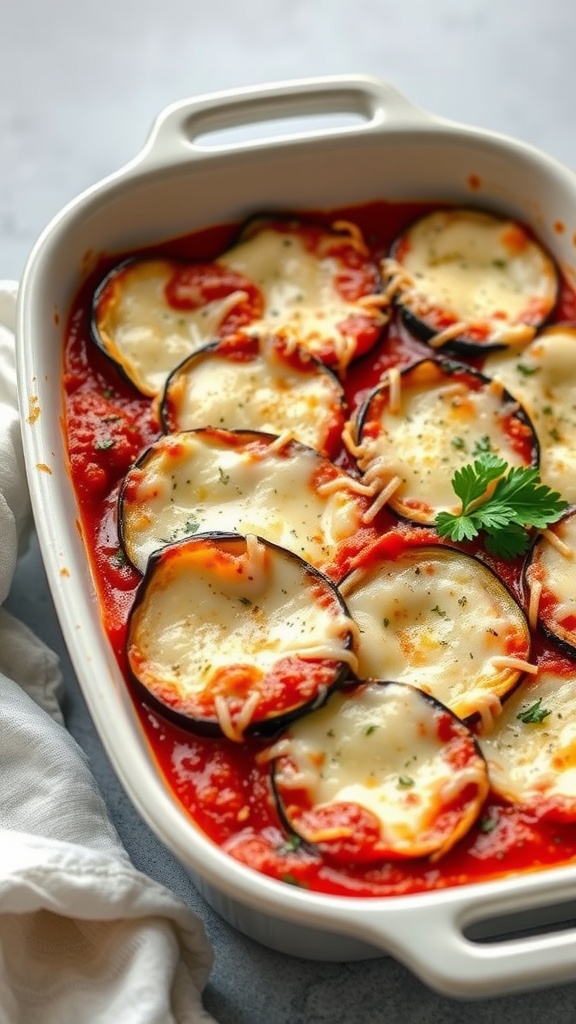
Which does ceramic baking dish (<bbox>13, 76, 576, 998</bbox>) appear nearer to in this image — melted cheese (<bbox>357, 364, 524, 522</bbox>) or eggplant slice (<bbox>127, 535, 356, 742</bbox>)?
eggplant slice (<bbox>127, 535, 356, 742</bbox>)

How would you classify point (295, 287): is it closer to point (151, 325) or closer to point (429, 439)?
point (151, 325)

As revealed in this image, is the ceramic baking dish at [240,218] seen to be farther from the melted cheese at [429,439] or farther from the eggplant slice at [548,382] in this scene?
the melted cheese at [429,439]

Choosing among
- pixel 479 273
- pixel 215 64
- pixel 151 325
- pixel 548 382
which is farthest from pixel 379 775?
pixel 215 64

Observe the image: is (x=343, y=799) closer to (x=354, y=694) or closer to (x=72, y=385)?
(x=354, y=694)

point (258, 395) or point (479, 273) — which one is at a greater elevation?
point (479, 273)

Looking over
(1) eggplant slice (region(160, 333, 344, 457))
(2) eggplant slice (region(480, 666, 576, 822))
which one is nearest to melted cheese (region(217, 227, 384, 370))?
(1) eggplant slice (region(160, 333, 344, 457))

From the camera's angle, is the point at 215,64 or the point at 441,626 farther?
the point at 215,64
